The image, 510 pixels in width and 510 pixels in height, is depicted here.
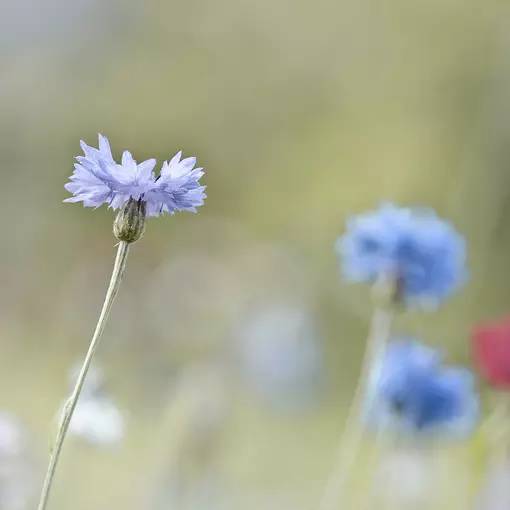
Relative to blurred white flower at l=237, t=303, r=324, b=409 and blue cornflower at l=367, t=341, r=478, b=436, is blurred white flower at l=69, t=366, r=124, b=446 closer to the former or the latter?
blue cornflower at l=367, t=341, r=478, b=436

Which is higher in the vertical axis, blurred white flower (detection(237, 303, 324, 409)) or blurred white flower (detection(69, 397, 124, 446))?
blurred white flower (detection(237, 303, 324, 409))

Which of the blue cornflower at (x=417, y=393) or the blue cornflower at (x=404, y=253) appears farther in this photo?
the blue cornflower at (x=417, y=393)

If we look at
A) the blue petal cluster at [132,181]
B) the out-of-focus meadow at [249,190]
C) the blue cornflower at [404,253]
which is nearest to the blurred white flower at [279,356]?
the out-of-focus meadow at [249,190]

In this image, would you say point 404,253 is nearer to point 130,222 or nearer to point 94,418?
point 94,418

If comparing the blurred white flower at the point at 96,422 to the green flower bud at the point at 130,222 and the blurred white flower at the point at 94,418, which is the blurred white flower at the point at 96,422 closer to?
the blurred white flower at the point at 94,418

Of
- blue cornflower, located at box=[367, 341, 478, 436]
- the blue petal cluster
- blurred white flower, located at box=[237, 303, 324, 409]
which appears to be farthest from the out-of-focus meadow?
the blue petal cluster

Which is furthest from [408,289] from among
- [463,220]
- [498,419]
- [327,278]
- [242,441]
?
[327,278]

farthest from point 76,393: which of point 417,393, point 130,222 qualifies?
point 417,393
